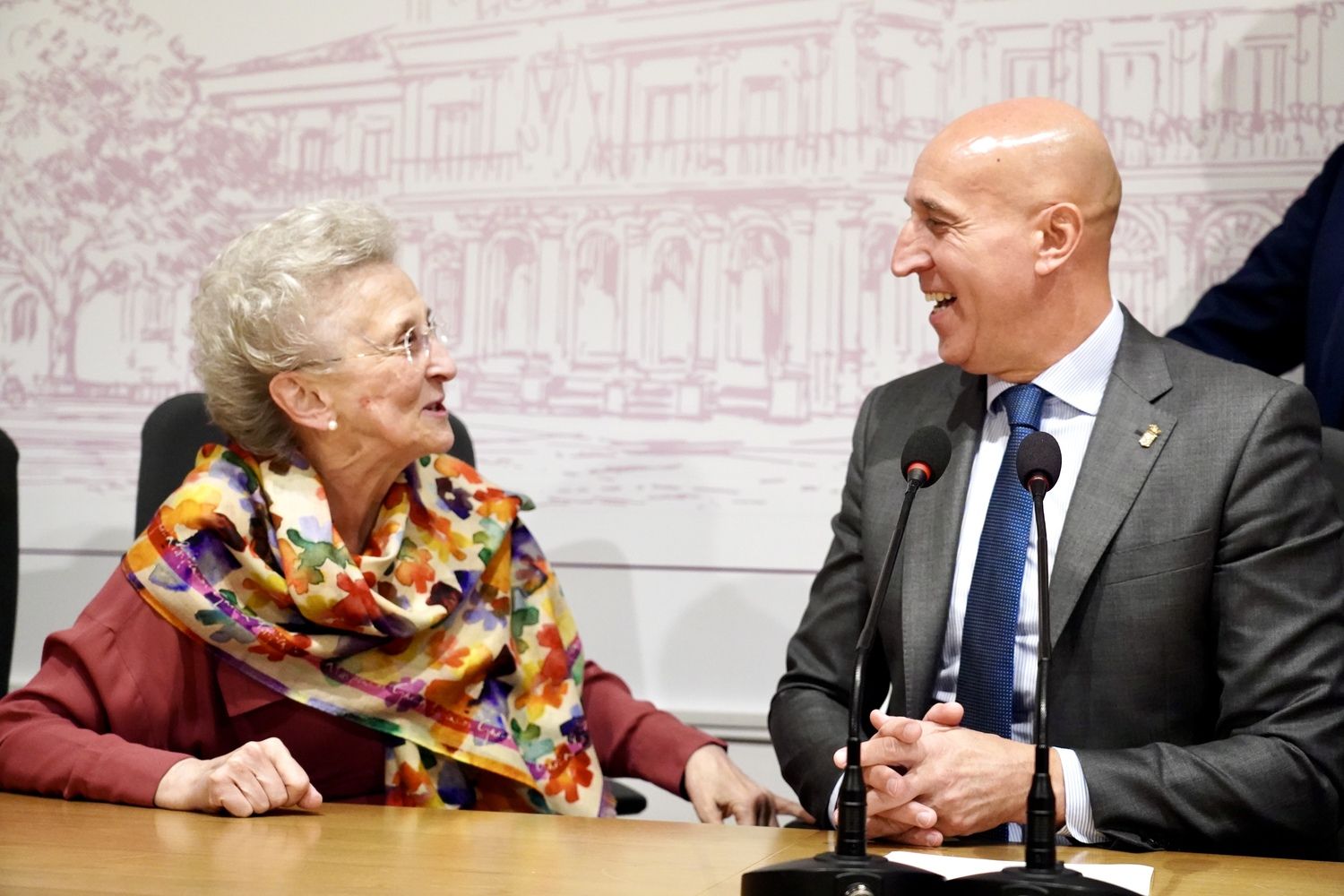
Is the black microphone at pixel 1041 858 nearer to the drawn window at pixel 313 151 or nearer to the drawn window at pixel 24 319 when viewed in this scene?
the drawn window at pixel 313 151

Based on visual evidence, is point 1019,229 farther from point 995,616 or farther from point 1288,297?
point 1288,297

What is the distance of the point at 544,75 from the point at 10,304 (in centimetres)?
133

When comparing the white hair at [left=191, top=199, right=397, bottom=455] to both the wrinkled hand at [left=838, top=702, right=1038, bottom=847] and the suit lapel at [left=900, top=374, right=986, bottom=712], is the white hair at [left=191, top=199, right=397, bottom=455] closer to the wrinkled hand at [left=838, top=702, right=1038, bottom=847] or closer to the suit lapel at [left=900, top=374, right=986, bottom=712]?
the suit lapel at [left=900, top=374, right=986, bottom=712]

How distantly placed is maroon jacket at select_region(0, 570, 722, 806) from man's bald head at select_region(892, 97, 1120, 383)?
787 mm

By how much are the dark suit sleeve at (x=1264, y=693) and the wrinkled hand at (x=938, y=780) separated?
0.12 m

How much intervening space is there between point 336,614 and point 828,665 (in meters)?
0.72

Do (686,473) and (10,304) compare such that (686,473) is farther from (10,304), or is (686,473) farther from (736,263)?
(10,304)

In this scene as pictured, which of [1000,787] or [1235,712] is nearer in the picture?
[1000,787]

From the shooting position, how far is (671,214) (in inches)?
119

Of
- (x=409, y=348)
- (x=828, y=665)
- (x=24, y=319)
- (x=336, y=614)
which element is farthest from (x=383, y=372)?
(x=24, y=319)

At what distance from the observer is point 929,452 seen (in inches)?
65.7

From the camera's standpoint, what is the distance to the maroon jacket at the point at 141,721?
2020 millimetres

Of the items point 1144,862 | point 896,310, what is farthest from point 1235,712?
point 896,310

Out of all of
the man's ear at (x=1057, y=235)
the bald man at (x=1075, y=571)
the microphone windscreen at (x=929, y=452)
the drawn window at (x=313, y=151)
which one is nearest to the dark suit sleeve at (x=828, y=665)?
the bald man at (x=1075, y=571)
